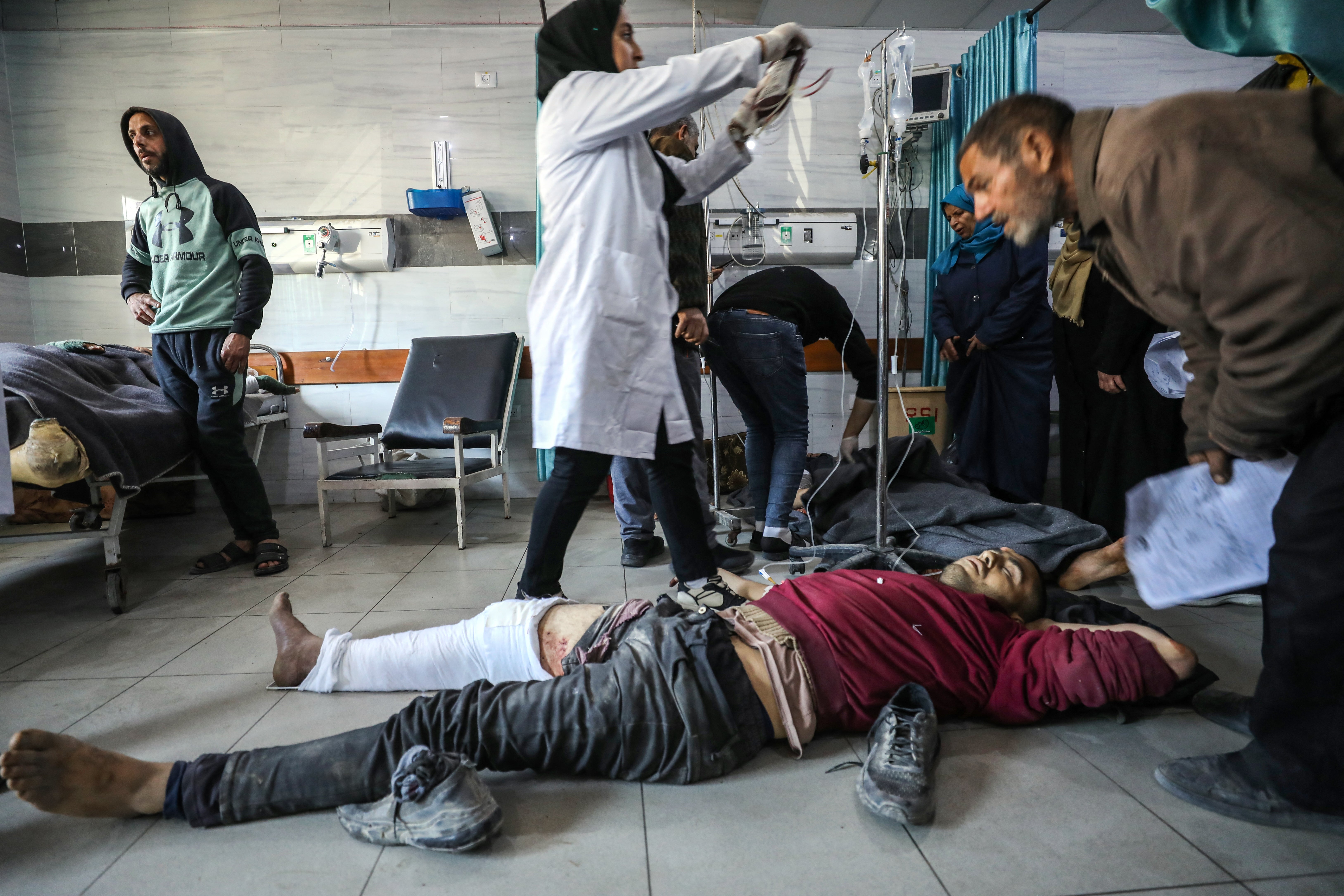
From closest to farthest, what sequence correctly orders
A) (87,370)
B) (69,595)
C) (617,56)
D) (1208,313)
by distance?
(1208,313), (617,56), (69,595), (87,370)

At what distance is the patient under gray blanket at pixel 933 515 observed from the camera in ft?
7.94

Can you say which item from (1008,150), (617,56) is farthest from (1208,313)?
(617,56)

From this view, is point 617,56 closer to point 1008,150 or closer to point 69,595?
point 1008,150

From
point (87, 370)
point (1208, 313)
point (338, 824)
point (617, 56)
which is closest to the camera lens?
point (1208, 313)

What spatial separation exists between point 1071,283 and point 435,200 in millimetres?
3165

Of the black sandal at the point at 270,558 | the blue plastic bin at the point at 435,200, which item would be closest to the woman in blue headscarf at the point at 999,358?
the blue plastic bin at the point at 435,200

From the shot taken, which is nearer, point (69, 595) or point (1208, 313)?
A: point (1208, 313)

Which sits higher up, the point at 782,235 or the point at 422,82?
the point at 422,82

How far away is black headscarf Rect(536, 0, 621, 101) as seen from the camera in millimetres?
1746

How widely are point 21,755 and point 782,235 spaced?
389 cm

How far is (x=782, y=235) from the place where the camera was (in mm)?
4176

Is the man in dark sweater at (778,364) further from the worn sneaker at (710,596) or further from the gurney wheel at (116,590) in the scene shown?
the gurney wheel at (116,590)

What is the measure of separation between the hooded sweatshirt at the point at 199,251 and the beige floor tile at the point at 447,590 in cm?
115

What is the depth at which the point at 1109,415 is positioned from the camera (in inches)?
112
